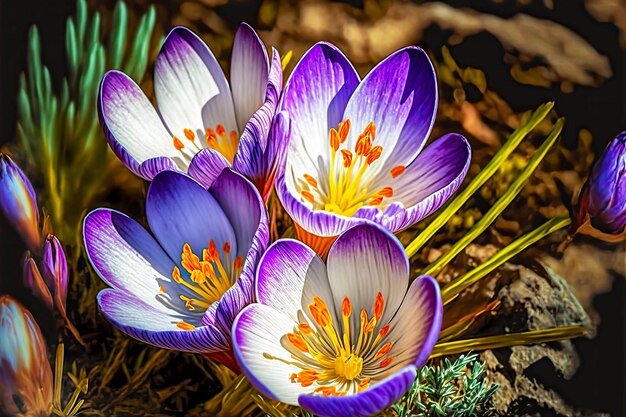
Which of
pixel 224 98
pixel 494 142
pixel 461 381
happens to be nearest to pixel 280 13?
pixel 224 98

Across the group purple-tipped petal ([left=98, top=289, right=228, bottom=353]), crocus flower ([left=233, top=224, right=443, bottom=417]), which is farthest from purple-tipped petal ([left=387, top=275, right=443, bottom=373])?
purple-tipped petal ([left=98, top=289, right=228, bottom=353])

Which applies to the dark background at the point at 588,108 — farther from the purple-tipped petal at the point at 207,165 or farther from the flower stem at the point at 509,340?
the purple-tipped petal at the point at 207,165

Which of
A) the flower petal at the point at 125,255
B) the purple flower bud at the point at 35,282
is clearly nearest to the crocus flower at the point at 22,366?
the purple flower bud at the point at 35,282

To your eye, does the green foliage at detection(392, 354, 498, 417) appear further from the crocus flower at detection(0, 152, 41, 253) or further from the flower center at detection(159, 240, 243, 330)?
the crocus flower at detection(0, 152, 41, 253)

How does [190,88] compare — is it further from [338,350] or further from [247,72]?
[338,350]

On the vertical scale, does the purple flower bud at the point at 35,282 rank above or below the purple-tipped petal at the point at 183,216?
below

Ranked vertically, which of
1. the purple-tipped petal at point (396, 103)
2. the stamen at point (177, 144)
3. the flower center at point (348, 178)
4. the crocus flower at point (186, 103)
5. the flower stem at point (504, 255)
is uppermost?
the crocus flower at point (186, 103)
